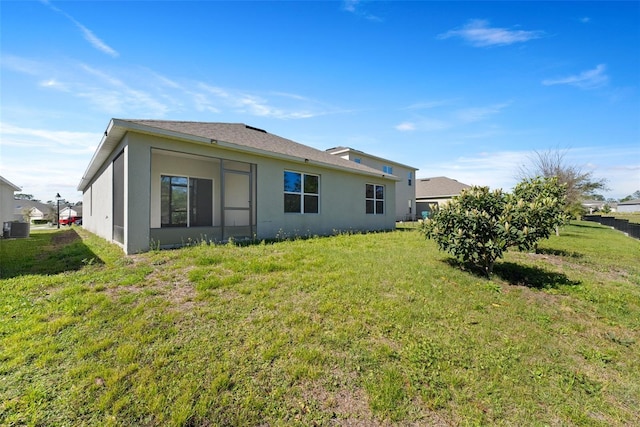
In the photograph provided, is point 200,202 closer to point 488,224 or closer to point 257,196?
point 257,196

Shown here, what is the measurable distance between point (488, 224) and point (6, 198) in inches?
939

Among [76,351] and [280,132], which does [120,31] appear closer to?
[76,351]

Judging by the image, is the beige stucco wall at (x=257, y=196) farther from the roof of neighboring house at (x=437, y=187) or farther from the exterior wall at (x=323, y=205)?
the roof of neighboring house at (x=437, y=187)

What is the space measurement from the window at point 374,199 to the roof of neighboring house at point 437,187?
18.5 meters

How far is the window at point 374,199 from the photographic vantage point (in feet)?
43.9

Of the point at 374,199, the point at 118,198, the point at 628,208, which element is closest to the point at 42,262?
the point at 118,198

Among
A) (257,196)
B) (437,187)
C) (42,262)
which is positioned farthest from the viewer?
(437,187)

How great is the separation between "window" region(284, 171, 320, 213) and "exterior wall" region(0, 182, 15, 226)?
1629 cm

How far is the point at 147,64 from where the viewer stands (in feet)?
24.1

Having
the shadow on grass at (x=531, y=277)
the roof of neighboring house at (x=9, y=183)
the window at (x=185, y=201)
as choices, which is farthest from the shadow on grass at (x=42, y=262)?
the roof of neighboring house at (x=9, y=183)

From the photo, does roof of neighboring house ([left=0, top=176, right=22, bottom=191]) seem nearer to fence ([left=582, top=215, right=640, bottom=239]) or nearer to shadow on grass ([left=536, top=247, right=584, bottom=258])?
shadow on grass ([left=536, top=247, right=584, bottom=258])

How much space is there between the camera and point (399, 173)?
27047mm

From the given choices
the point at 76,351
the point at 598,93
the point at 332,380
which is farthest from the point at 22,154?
the point at 598,93

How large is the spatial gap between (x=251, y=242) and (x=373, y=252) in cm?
351
